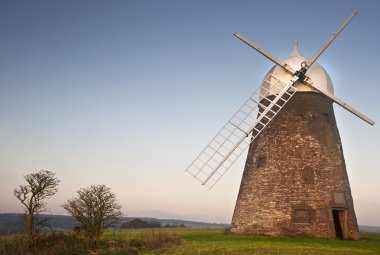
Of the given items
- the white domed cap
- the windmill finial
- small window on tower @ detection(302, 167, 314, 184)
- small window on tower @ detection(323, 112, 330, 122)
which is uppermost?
the windmill finial

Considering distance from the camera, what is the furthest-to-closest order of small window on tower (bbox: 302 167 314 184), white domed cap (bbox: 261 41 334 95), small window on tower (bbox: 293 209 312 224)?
1. white domed cap (bbox: 261 41 334 95)
2. small window on tower (bbox: 302 167 314 184)
3. small window on tower (bbox: 293 209 312 224)

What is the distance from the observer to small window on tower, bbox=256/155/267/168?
20.5 metres

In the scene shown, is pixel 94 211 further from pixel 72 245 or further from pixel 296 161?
pixel 296 161

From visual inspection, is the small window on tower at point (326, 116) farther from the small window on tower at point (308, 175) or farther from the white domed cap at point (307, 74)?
the small window on tower at point (308, 175)

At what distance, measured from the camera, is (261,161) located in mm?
20672

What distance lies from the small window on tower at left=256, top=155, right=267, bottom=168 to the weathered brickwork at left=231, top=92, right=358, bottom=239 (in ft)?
0.17

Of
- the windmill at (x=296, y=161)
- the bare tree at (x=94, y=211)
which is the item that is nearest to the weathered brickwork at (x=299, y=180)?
the windmill at (x=296, y=161)

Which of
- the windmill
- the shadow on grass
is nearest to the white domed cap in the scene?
the windmill

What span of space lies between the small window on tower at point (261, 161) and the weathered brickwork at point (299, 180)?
0.05 metres

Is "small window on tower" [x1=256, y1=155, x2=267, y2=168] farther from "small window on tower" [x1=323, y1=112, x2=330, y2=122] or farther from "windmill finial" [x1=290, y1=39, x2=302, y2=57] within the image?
"windmill finial" [x1=290, y1=39, x2=302, y2=57]

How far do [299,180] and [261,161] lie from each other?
2.24 m

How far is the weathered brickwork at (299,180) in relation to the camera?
62.0 feet

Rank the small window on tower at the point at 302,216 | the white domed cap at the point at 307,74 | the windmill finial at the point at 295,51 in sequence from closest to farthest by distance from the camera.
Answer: the small window on tower at the point at 302,216 → the white domed cap at the point at 307,74 → the windmill finial at the point at 295,51

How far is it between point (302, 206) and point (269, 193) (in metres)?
1.69
